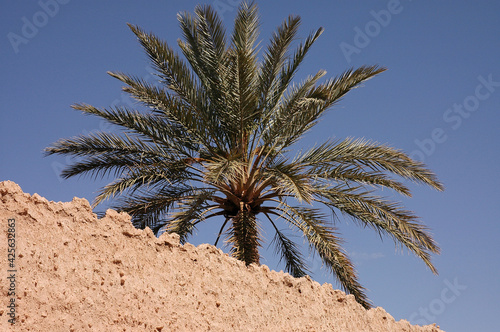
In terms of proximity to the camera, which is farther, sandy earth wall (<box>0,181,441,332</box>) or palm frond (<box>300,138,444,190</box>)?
palm frond (<box>300,138,444,190</box>)

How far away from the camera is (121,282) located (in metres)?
5.22

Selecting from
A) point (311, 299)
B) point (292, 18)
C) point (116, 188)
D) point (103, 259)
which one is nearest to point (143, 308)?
point (103, 259)

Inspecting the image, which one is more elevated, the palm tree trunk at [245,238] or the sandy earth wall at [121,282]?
the palm tree trunk at [245,238]

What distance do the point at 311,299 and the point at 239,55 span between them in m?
3.94

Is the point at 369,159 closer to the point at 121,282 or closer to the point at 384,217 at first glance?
the point at 384,217

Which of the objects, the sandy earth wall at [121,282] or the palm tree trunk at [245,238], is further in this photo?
the palm tree trunk at [245,238]

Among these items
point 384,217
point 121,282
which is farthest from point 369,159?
point 121,282

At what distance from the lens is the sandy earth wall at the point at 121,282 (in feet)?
16.0

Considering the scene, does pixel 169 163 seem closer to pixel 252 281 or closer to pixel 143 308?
pixel 252 281

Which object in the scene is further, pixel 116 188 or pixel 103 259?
pixel 116 188

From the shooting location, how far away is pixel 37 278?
16.1ft

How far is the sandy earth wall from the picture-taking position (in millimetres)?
4887

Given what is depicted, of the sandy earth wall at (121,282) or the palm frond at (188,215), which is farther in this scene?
the palm frond at (188,215)

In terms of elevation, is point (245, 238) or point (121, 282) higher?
Answer: point (245, 238)
